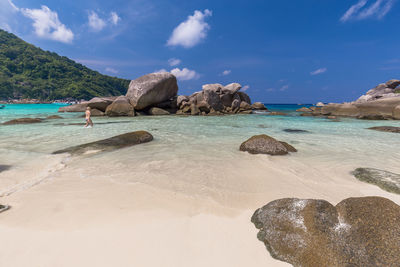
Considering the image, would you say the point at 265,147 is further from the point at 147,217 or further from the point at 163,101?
the point at 163,101

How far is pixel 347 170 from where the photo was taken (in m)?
3.59

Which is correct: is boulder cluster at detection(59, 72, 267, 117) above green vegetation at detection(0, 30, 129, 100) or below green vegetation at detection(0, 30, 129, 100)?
below

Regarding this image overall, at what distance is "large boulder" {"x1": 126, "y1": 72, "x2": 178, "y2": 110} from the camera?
17812mm

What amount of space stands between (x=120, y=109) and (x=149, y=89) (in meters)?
→ 3.29

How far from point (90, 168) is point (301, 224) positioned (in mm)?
3478

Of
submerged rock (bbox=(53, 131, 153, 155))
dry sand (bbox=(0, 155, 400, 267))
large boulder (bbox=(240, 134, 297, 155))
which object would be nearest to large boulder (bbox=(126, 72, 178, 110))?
submerged rock (bbox=(53, 131, 153, 155))

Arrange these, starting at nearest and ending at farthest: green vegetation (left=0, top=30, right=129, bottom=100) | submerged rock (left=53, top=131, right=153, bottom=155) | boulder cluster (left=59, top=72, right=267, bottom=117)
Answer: submerged rock (left=53, top=131, right=153, bottom=155)
boulder cluster (left=59, top=72, right=267, bottom=117)
green vegetation (left=0, top=30, right=129, bottom=100)

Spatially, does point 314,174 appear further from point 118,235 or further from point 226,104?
point 226,104

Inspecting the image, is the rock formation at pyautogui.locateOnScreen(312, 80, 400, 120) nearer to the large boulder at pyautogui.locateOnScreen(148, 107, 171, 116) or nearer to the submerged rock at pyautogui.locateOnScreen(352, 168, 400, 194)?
the submerged rock at pyautogui.locateOnScreen(352, 168, 400, 194)

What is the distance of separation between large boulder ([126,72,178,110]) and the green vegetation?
72.9m

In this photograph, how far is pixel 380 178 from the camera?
303 centimetres

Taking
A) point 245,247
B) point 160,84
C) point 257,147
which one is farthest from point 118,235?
point 160,84

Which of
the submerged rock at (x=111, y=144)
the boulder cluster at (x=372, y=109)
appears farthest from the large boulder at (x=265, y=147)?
the boulder cluster at (x=372, y=109)

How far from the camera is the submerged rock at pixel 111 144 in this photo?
4.87 m
